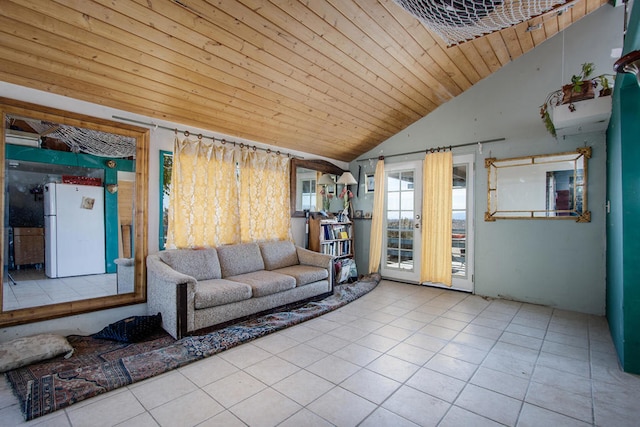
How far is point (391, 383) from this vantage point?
214 centimetres

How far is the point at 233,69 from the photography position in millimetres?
2953

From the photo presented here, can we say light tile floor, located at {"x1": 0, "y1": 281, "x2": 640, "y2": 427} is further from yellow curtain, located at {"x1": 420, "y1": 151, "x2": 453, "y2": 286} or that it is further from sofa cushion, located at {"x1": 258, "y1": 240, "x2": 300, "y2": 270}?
yellow curtain, located at {"x1": 420, "y1": 151, "x2": 453, "y2": 286}

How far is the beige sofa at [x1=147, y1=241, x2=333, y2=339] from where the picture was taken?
9.17ft

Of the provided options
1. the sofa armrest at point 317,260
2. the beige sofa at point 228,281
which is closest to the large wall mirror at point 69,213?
the beige sofa at point 228,281

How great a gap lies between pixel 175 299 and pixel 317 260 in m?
2.06

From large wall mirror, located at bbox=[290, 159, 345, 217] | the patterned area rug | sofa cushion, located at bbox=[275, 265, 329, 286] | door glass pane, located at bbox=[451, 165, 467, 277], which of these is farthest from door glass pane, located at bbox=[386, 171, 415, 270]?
the patterned area rug

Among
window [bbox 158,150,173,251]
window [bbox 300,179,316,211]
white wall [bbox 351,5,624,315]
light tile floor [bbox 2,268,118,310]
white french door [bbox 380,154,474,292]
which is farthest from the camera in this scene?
window [bbox 300,179,316,211]

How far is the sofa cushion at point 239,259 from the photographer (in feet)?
12.2

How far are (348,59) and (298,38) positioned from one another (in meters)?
0.67

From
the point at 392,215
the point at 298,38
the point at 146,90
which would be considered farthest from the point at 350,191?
the point at 146,90

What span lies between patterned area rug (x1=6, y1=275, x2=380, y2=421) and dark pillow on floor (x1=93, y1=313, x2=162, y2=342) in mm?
59

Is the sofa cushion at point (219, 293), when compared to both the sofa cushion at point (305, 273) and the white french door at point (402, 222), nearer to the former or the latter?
the sofa cushion at point (305, 273)

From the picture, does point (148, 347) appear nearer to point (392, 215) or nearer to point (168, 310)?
point (168, 310)

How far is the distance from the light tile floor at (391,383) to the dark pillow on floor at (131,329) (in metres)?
0.78
